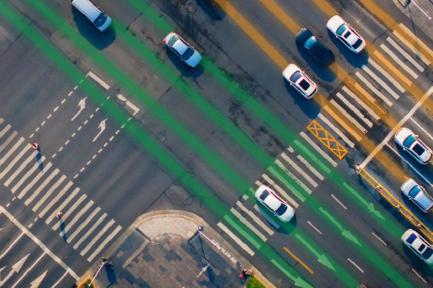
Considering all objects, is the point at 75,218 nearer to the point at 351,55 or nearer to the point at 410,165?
the point at 351,55

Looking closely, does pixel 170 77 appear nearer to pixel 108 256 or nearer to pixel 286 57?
pixel 286 57

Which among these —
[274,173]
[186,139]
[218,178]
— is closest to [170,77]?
[186,139]

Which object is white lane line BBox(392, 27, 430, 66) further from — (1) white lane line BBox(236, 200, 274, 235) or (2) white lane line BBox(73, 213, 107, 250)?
(2) white lane line BBox(73, 213, 107, 250)

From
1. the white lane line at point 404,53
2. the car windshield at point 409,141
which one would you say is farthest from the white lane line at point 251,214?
the white lane line at point 404,53

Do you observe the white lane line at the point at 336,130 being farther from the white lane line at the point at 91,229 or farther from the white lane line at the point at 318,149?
the white lane line at the point at 91,229

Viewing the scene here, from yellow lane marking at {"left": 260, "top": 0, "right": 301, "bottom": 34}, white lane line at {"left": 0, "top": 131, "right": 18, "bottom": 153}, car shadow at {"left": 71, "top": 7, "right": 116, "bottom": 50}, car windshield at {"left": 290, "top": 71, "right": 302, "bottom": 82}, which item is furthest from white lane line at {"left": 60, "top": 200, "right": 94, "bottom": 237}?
yellow lane marking at {"left": 260, "top": 0, "right": 301, "bottom": 34}
